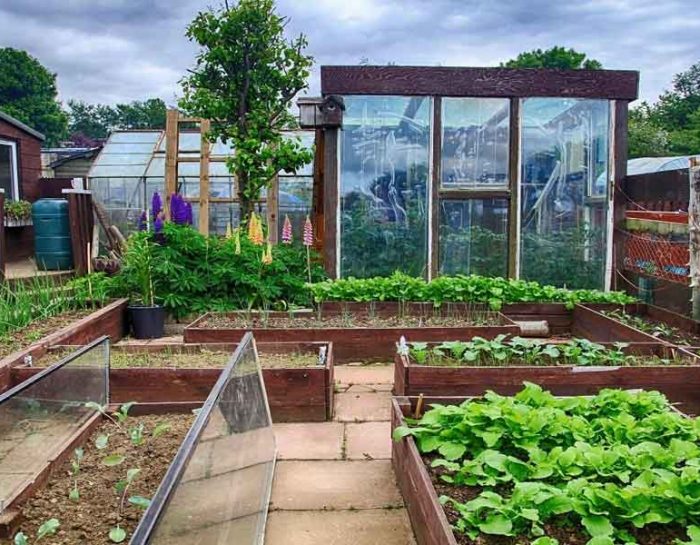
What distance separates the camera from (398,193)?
274 inches

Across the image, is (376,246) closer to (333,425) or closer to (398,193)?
(398,193)

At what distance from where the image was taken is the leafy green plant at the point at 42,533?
5.45ft

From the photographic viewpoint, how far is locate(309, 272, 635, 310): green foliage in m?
5.59

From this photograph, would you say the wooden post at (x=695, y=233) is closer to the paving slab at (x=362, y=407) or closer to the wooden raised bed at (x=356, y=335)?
the wooden raised bed at (x=356, y=335)

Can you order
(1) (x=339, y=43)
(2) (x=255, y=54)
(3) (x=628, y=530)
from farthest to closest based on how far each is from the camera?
(1) (x=339, y=43), (2) (x=255, y=54), (3) (x=628, y=530)

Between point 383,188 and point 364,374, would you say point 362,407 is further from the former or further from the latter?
point 383,188

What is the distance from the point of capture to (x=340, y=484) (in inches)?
109

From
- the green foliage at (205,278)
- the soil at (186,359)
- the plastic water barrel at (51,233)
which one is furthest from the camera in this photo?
the plastic water barrel at (51,233)

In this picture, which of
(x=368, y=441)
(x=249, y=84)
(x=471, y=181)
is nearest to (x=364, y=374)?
(x=368, y=441)

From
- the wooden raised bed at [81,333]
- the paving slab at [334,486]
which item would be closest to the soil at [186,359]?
the wooden raised bed at [81,333]

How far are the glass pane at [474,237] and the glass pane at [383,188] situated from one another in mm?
249

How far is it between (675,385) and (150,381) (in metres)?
2.78

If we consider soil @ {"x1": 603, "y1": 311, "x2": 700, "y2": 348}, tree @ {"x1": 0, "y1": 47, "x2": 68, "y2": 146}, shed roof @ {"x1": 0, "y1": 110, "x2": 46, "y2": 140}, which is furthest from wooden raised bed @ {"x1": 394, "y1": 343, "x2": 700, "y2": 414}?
tree @ {"x1": 0, "y1": 47, "x2": 68, "y2": 146}

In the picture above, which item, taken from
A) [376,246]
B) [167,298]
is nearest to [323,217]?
[376,246]
